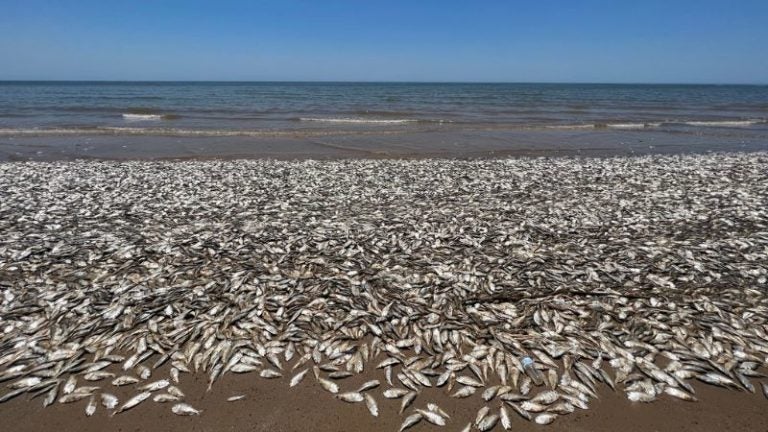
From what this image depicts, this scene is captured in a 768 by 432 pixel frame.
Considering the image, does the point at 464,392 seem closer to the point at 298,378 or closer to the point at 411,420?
the point at 411,420

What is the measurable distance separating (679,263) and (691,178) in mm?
7949

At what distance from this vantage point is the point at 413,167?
49.7 feet

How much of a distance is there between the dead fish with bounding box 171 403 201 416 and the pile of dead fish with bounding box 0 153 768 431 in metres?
0.01

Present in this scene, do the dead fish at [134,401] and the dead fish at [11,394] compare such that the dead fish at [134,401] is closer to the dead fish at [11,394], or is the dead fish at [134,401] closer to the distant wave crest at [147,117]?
the dead fish at [11,394]

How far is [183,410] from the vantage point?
428 centimetres

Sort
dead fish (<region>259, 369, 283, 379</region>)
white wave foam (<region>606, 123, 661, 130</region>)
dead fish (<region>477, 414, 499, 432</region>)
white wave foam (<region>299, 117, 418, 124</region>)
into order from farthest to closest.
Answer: white wave foam (<region>299, 117, 418, 124</region>)
white wave foam (<region>606, 123, 661, 130</region>)
dead fish (<region>259, 369, 283, 379</region>)
dead fish (<region>477, 414, 499, 432</region>)

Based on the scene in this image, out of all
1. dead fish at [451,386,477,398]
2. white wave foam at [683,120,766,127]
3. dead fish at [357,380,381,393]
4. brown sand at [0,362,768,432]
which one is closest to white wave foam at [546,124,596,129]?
white wave foam at [683,120,766,127]

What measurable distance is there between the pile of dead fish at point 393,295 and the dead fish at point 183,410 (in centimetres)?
1

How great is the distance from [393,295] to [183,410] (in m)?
3.02

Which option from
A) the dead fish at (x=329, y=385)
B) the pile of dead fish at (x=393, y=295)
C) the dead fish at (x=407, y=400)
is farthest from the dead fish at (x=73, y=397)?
the dead fish at (x=407, y=400)

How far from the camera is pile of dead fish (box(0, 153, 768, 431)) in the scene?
465 centimetres

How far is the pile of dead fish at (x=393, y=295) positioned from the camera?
465cm

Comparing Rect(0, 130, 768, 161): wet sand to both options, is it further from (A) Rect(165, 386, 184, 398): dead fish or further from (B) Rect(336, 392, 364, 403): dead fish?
(B) Rect(336, 392, 364, 403): dead fish

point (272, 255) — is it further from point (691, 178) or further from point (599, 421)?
point (691, 178)
